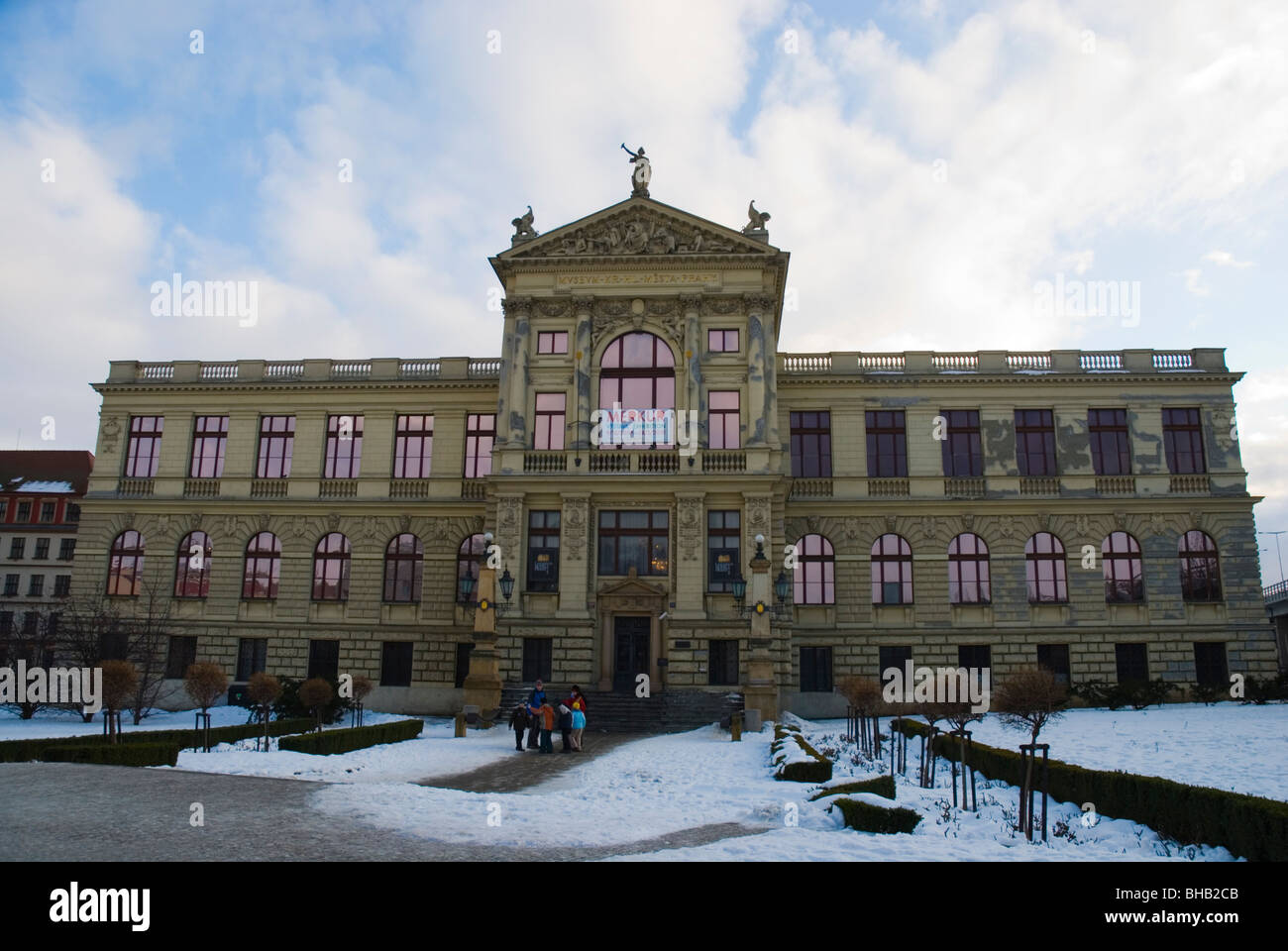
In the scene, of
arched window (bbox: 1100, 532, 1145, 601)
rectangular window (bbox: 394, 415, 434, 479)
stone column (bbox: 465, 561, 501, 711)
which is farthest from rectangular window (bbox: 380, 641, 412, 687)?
arched window (bbox: 1100, 532, 1145, 601)

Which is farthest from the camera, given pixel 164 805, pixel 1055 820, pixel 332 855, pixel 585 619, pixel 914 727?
pixel 585 619

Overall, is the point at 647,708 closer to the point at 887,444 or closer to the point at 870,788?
the point at 887,444

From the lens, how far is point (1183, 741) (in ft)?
81.6

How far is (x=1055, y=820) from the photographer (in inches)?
576

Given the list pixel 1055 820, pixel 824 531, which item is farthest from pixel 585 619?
pixel 1055 820

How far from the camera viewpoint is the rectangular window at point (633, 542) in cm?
3762

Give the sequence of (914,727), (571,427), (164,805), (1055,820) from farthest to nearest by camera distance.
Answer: (571,427), (914,727), (1055,820), (164,805)

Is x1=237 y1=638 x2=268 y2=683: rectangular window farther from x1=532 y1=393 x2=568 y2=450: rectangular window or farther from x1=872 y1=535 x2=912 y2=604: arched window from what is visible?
x1=872 y1=535 x2=912 y2=604: arched window

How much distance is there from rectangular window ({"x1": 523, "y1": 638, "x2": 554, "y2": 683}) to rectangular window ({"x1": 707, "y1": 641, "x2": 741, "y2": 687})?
631cm

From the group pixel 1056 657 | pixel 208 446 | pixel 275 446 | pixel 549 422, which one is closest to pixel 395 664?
pixel 275 446

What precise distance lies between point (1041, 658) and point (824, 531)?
10.7 m

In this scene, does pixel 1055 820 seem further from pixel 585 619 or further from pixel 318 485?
pixel 318 485

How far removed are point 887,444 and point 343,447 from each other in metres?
25.6

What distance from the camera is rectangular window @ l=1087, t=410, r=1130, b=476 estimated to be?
4184cm
